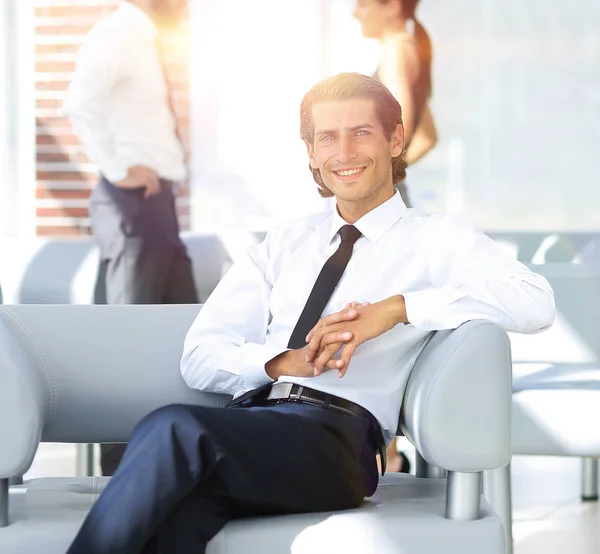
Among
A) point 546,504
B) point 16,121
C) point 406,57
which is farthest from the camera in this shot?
point 16,121

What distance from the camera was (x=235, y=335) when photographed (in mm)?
2135

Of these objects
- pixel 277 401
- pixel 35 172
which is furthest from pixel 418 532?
pixel 35 172

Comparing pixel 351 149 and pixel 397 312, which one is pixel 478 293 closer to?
pixel 397 312

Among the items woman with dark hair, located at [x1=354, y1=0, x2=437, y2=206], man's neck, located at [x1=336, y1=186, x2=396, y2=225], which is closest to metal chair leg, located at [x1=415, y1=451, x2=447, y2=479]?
man's neck, located at [x1=336, y1=186, x2=396, y2=225]

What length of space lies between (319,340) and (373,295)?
0.24 m

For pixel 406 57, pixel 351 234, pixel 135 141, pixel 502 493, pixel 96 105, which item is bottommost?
pixel 502 493

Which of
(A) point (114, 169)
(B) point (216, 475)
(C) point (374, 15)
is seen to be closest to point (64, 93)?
(A) point (114, 169)

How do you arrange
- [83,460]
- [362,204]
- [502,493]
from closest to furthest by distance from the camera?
[362,204] → [502,493] → [83,460]

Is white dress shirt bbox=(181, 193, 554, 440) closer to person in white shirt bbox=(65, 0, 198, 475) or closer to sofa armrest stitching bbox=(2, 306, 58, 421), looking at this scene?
sofa armrest stitching bbox=(2, 306, 58, 421)

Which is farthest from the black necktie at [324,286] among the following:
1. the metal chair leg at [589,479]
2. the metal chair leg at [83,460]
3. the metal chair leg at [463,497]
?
the metal chair leg at [589,479]

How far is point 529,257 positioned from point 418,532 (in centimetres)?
276

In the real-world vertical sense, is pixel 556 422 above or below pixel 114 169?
below

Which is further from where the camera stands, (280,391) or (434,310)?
(280,391)

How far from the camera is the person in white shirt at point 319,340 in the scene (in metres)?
1.57
